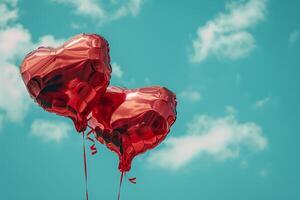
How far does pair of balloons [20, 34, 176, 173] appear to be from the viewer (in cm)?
583

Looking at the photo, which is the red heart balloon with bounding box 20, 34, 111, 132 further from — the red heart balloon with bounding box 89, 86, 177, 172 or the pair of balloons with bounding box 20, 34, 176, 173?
the red heart balloon with bounding box 89, 86, 177, 172

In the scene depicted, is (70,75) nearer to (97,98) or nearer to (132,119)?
(97,98)

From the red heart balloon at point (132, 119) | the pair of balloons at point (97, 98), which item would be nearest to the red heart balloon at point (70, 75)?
the pair of balloons at point (97, 98)

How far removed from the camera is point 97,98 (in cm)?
614

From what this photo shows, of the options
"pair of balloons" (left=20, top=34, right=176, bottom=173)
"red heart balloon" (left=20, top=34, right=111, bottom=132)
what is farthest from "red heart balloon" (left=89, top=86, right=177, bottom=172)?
"red heart balloon" (left=20, top=34, right=111, bottom=132)

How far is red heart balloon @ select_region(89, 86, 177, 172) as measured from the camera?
20.1ft

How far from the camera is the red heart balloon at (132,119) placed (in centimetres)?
614

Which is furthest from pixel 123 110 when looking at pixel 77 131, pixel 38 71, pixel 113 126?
pixel 38 71

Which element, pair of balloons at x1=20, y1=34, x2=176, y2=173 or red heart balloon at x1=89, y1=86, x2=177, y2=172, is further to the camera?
red heart balloon at x1=89, y1=86, x2=177, y2=172

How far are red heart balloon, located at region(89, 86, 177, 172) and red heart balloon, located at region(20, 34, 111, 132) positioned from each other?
0.84 feet

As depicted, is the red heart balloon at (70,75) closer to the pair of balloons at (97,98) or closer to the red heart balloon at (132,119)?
the pair of balloons at (97,98)

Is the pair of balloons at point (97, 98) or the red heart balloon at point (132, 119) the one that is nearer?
the pair of balloons at point (97, 98)

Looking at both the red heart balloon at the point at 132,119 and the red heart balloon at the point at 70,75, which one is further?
the red heart balloon at the point at 132,119

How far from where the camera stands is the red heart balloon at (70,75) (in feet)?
19.0
